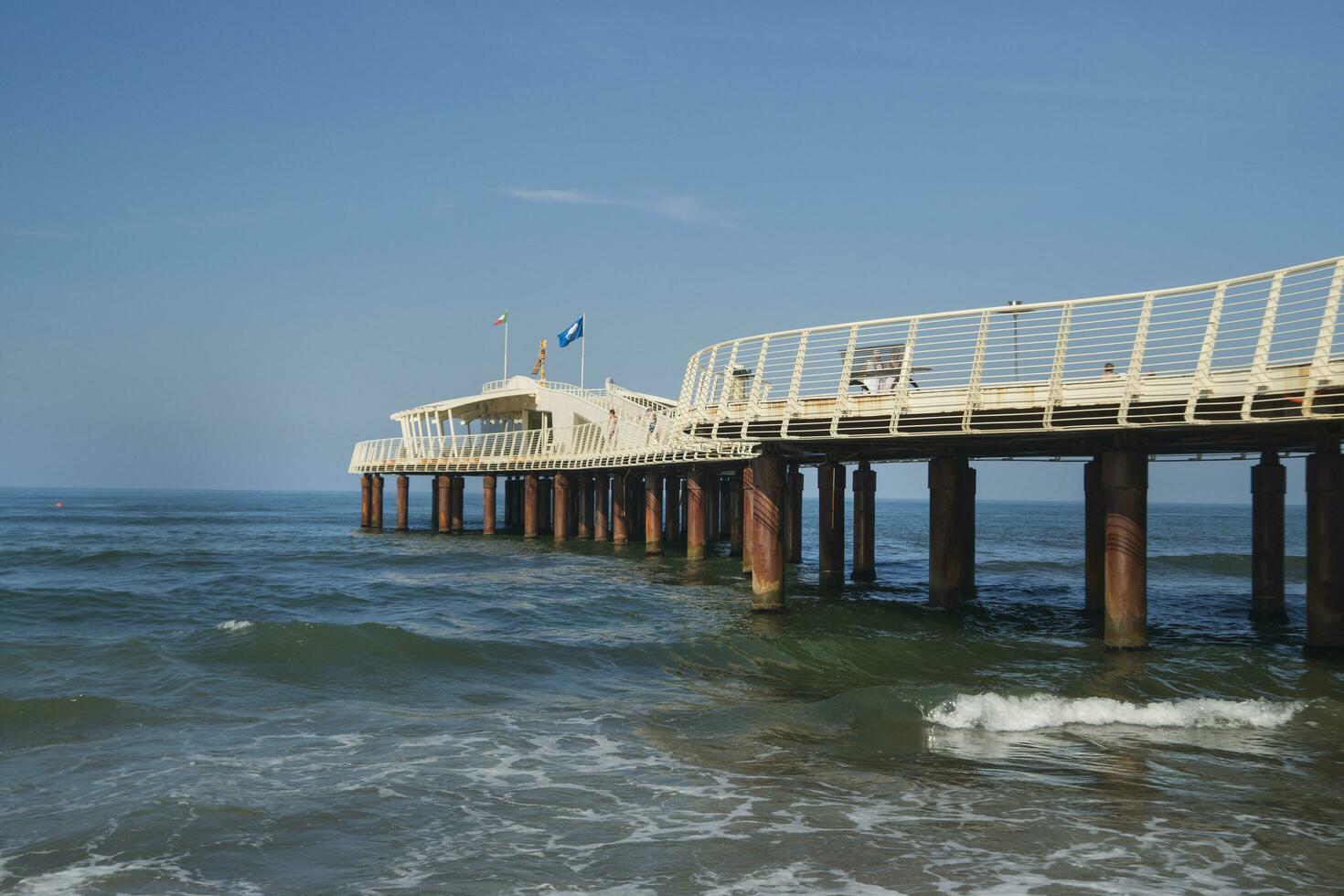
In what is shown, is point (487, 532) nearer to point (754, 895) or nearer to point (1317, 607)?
point (1317, 607)

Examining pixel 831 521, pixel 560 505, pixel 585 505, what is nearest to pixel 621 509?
pixel 560 505

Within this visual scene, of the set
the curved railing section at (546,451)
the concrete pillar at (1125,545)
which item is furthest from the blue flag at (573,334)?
the concrete pillar at (1125,545)

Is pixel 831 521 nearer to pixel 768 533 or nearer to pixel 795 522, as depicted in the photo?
pixel 768 533

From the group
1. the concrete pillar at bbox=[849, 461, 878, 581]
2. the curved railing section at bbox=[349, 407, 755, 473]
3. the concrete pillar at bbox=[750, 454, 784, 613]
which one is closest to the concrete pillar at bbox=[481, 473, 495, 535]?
the curved railing section at bbox=[349, 407, 755, 473]

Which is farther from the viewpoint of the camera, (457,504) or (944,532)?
(457,504)

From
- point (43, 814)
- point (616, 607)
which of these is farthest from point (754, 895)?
point (616, 607)

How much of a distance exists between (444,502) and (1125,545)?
43.7 metres

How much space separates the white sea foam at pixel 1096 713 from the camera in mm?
12578

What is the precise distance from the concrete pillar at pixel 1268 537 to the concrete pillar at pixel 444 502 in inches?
1569

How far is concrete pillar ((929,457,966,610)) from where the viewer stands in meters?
20.4

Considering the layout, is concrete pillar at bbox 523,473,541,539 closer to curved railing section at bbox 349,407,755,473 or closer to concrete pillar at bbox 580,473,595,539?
curved railing section at bbox 349,407,755,473

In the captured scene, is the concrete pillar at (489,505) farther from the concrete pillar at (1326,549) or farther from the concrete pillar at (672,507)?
the concrete pillar at (1326,549)

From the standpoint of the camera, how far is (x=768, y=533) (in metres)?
20.0

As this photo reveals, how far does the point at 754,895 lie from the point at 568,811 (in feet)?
7.87
